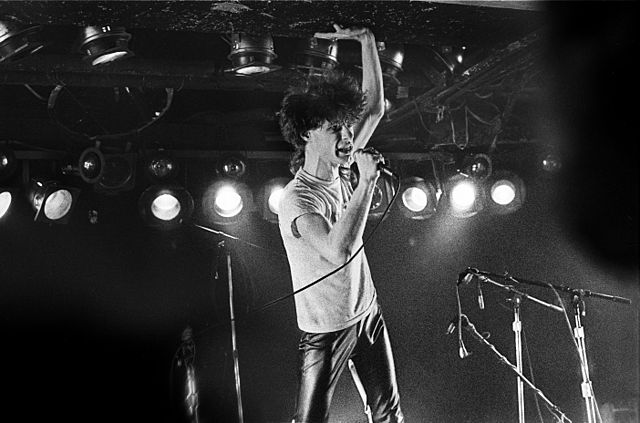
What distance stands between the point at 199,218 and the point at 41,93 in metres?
0.95

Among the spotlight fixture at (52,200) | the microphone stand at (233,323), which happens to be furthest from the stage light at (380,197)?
the spotlight fixture at (52,200)

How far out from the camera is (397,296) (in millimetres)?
2434

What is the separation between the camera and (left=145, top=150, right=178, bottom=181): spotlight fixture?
112 inches

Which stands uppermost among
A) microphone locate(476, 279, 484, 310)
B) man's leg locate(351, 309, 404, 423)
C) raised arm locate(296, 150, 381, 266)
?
raised arm locate(296, 150, 381, 266)

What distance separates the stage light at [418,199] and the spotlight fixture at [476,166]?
17 cm

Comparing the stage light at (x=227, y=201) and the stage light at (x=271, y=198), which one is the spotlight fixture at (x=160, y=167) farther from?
the stage light at (x=271, y=198)

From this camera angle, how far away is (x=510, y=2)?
200cm

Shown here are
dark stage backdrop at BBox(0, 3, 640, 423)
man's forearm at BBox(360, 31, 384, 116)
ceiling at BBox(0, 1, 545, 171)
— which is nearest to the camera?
ceiling at BBox(0, 1, 545, 171)

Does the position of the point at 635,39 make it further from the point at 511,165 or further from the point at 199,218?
the point at 199,218

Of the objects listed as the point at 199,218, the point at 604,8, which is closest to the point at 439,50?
the point at 604,8

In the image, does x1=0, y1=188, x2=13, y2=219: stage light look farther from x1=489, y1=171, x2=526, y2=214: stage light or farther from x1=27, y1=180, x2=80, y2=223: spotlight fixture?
x1=489, y1=171, x2=526, y2=214: stage light

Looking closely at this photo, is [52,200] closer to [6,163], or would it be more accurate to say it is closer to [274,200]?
[6,163]

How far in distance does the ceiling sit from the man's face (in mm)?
218

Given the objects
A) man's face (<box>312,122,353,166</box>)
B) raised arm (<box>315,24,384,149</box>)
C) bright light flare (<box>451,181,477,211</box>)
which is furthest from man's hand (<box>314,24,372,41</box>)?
bright light flare (<box>451,181,477,211</box>)
